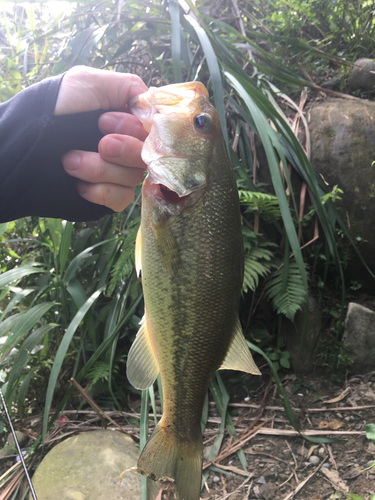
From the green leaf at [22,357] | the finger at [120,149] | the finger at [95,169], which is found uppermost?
the finger at [120,149]

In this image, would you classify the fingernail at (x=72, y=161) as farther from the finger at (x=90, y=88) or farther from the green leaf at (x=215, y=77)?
the green leaf at (x=215, y=77)

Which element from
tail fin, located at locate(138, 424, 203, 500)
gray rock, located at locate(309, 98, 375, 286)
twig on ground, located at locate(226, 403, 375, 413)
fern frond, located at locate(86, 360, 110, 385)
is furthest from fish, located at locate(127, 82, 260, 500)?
gray rock, located at locate(309, 98, 375, 286)

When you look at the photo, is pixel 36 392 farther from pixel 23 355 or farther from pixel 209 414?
pixel 209 414

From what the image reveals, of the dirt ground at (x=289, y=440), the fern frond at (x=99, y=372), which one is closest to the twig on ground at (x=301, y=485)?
the dirt ground at (x=289, y=440)

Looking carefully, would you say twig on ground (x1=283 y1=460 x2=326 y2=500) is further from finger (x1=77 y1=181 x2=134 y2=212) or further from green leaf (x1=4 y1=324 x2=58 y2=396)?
finger (x1=77 y1=181 x2=134 y2=212)

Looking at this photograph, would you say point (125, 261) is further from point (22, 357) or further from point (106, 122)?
point (106, 122)
